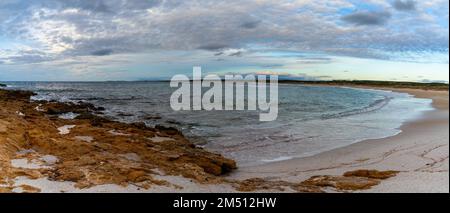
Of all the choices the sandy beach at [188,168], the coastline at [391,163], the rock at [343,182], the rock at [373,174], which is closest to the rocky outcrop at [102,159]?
the sandy beach at [188,168]

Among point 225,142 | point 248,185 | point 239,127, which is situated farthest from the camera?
point 239,127

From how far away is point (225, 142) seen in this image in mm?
15164

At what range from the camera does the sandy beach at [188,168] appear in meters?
7.37

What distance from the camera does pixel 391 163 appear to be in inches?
390

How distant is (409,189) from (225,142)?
867 cm

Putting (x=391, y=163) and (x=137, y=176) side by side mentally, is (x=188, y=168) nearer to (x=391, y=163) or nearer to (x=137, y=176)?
(x=137, y=176)

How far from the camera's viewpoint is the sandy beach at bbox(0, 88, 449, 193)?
24.2 ft

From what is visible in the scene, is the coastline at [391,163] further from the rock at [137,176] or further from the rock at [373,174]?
the rock at [137,176]

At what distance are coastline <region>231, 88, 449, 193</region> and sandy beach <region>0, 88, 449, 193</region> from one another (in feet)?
0.06

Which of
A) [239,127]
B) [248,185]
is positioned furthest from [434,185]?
[239,127]

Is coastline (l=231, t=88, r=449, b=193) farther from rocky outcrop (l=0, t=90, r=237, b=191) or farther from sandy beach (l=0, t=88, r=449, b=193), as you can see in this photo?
rocky outcrop (l=0, t=90, r=237, b=191)

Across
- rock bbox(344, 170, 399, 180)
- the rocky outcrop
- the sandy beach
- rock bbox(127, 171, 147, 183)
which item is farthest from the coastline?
rock bbox(127, 171, 147, 183)

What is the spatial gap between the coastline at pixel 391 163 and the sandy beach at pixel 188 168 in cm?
2
